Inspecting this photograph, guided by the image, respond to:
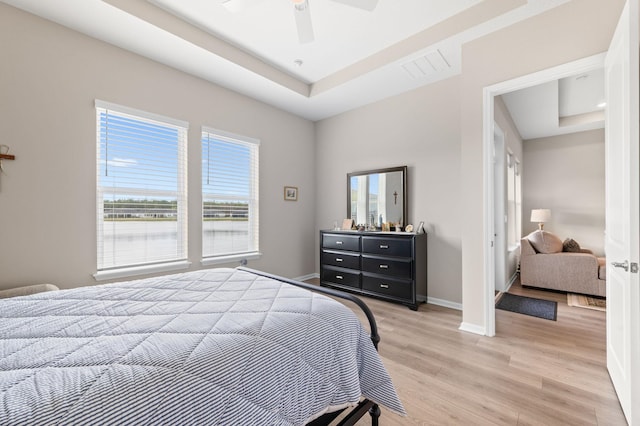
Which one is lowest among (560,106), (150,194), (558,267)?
(558,267)

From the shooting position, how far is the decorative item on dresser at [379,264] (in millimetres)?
3361

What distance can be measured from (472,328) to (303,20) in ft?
10.3

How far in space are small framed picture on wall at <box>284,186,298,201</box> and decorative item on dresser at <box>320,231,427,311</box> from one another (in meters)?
0.89

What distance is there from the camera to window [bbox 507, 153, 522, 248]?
4626 mm

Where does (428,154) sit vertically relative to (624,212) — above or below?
above

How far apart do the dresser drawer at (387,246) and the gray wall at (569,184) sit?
14.4 feet

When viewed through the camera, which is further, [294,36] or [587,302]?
[587,302]

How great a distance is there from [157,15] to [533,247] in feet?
18.7

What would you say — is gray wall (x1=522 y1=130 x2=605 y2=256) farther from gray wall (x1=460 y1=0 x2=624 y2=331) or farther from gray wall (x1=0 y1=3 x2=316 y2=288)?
gray wall (x1=0 y1=3 x2=316 y2=288)

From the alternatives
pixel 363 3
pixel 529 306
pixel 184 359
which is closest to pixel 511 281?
pixel 529 306

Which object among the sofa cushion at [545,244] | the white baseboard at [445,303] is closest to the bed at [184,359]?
the white baseboard at [445,303]

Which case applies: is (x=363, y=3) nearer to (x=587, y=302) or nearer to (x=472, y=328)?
(x=472, y=328)

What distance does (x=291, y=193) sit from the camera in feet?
15.1

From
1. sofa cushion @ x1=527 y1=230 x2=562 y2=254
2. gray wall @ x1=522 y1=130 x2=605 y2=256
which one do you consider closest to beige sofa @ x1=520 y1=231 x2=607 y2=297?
sofa cushion @ x1=527 y1=230 x2=562 y2=254
